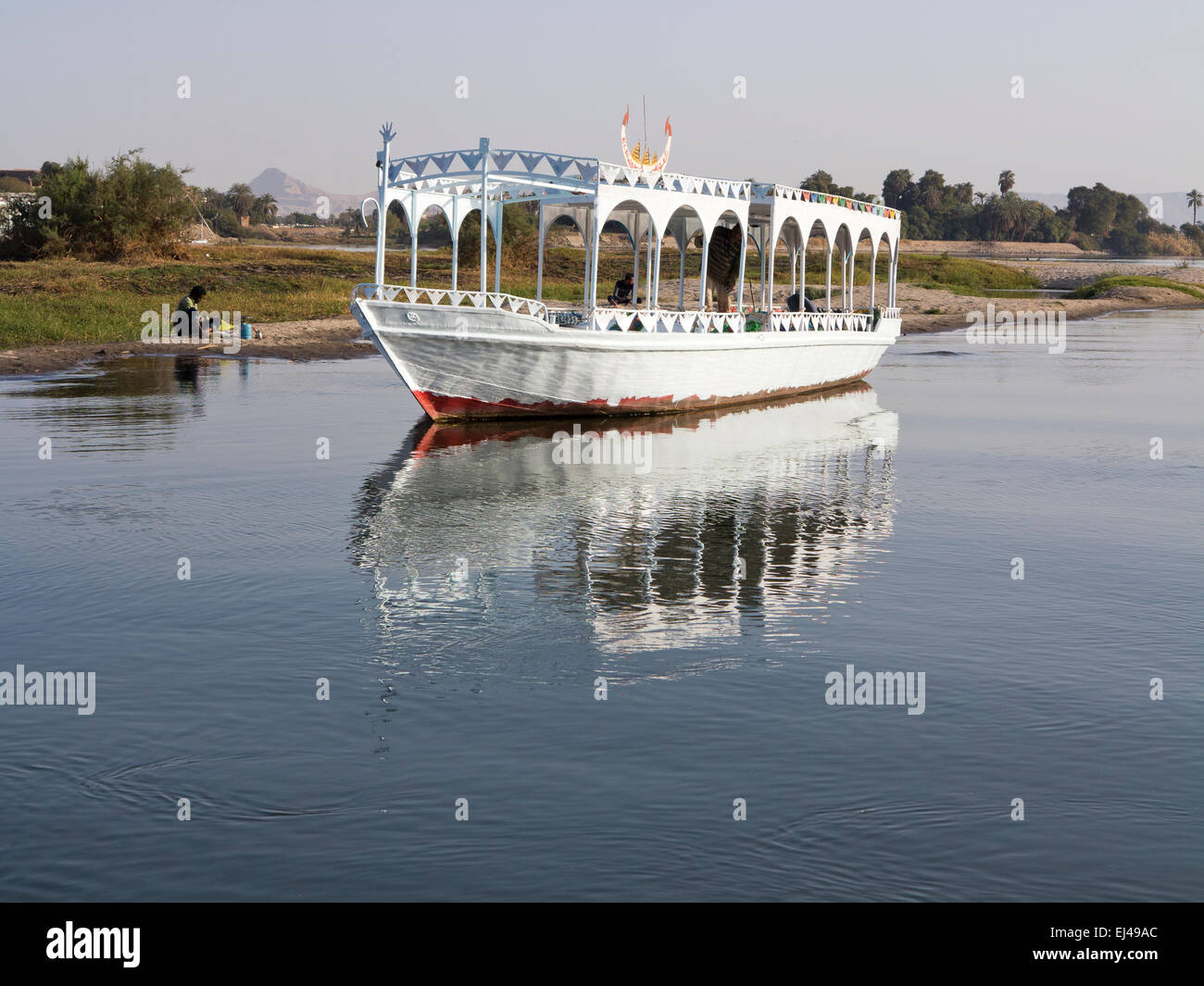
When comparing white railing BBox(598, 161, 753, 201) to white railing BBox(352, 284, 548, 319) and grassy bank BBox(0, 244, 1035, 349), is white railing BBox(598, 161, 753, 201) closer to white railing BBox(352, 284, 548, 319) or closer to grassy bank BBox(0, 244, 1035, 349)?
white railing BBox(352, 284, 548, 319)

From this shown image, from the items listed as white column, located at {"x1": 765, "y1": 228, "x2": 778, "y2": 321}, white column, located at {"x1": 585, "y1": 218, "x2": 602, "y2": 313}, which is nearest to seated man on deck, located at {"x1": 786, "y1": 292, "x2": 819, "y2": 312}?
white column, located at {"x1": 765, "y1": 228, "x2": 778, "y2": 321}

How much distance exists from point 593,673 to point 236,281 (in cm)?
5042

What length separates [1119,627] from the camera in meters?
10.9

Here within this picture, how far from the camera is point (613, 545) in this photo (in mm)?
14008

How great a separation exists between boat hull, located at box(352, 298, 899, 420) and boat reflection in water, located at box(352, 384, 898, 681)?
644 millimetres

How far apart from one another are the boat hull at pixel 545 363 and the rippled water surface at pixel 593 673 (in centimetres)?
253

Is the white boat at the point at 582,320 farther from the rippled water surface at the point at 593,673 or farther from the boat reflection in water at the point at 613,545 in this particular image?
the rippled water surface at the point at 593,673

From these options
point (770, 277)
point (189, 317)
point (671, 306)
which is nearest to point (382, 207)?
point (770, 277)

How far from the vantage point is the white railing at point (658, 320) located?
76.3 ft

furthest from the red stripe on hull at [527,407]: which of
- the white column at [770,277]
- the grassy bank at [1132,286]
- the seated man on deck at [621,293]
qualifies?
the grassy bank at [1132,286]
